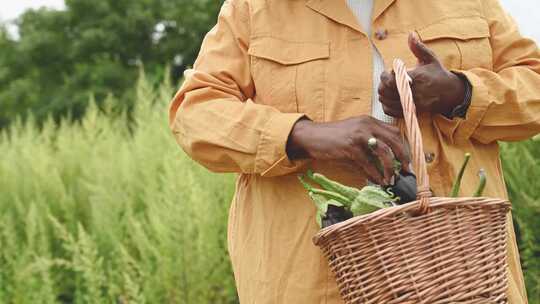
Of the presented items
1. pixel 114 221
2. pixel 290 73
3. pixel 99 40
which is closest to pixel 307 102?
pixel 290 73

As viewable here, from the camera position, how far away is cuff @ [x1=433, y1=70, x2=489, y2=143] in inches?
102

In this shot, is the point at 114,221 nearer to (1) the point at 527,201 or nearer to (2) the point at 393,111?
(1) the point at 527,201

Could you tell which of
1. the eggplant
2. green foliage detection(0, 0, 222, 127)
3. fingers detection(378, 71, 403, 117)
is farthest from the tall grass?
green foliage detection(0, 0, 222, 127)

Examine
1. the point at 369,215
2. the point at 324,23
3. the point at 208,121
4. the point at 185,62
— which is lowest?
the point at 185,62

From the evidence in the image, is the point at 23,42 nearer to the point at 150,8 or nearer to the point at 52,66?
the point at 52,66

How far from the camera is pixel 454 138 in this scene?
266 centimetres

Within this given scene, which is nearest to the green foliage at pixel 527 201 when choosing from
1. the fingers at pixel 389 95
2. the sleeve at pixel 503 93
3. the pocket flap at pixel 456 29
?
the sleeve at pixel 503 93

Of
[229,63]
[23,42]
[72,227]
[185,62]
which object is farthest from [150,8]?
[229,63]

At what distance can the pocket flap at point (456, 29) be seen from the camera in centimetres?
269

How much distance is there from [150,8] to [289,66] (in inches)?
713

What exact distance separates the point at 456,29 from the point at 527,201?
6.69 ft

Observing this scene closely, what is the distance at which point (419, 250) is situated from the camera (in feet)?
7.27

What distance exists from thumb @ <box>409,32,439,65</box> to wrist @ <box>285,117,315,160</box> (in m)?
0.32

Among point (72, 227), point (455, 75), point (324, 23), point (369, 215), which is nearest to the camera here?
point (369, 215)
